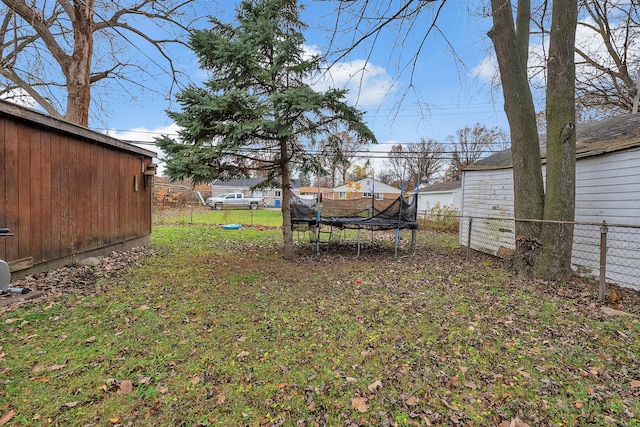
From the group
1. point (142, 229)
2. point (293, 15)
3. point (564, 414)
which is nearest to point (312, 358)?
point (564, 414)

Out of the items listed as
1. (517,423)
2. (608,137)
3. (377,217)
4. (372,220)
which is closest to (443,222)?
(377,217)

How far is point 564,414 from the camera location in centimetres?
183

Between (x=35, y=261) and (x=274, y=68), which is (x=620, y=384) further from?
(x=35, y=261)

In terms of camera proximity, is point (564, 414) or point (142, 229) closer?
point (564, 414)

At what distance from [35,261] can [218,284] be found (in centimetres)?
255

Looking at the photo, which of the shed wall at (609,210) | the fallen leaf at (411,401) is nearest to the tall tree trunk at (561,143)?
the shed wall at (609,210)

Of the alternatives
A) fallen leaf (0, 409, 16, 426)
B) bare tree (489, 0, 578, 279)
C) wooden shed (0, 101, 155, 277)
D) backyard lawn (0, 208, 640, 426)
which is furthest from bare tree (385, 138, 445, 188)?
fallen leaf (0, 409, 16, 426)

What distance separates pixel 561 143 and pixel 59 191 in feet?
25.4

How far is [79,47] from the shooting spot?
6.97m

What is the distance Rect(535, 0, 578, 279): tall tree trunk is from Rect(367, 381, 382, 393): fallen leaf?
3.90m

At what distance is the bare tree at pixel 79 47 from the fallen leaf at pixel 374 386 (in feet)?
26.2

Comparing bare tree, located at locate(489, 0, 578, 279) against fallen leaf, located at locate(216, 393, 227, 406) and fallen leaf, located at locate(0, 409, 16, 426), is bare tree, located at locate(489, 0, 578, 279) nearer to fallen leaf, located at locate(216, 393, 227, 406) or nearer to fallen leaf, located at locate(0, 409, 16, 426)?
fallen leaf, located at locate(216, 393, 227, 406)

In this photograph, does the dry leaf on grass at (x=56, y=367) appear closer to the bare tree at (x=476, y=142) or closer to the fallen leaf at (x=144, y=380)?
the fallen leaf at (x=144, y=380)

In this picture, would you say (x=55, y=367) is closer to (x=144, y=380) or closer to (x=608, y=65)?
(x=144, y=380)
